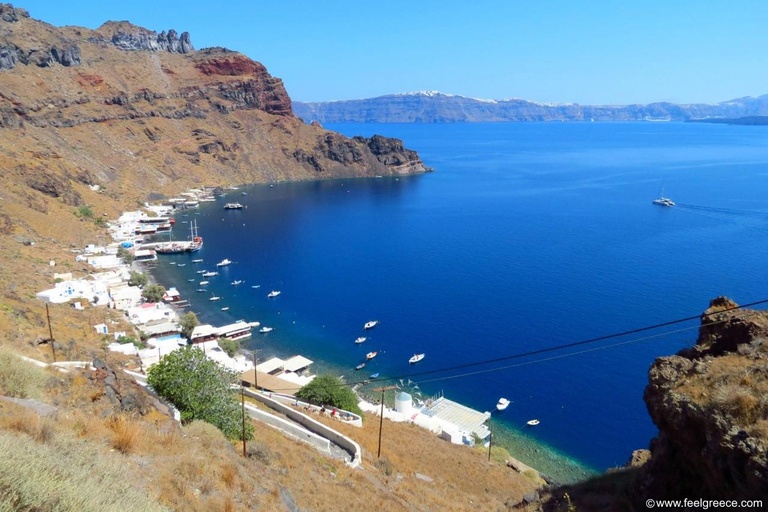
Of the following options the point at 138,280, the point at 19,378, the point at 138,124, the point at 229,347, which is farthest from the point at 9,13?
the point at 19,378

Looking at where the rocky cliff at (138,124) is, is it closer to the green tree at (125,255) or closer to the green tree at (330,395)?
the green tree at (125,255)

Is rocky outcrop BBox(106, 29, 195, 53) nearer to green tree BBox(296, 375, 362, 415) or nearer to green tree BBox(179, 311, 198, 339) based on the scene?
green tree BBox(179, 311, 198, 339)

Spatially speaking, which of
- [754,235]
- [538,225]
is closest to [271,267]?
[538,225]

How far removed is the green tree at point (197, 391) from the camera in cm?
1597

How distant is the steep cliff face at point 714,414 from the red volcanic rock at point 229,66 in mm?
164364

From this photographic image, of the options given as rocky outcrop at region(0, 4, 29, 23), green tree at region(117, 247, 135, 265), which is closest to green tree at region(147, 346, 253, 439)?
green tree at region(117, 247, 135, 265)

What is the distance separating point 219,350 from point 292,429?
851 inches

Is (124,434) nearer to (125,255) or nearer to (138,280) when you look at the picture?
(138,280)

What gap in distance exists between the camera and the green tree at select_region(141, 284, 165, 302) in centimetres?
5169

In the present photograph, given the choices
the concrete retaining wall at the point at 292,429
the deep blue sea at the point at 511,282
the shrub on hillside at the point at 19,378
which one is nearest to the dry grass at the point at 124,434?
the shrub on hillside at the point at 19,378

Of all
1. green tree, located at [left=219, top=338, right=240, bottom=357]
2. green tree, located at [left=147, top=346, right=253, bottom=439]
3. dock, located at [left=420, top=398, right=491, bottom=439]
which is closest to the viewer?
green tree, located at [left=147, top=346, right=253, bottom=439]

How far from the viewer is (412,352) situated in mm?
44719

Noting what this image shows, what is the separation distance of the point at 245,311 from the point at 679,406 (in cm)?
4849

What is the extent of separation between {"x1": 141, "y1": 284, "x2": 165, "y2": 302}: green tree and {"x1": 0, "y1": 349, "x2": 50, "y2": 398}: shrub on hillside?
1647 inches
